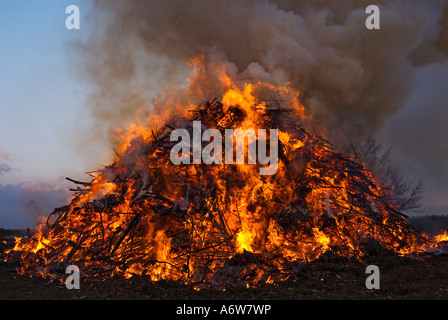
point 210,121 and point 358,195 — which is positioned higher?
point 210,121

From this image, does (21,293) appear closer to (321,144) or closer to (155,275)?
(155,275)

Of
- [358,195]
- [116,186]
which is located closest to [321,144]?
[358,195]

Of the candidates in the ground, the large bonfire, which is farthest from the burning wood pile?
the ground

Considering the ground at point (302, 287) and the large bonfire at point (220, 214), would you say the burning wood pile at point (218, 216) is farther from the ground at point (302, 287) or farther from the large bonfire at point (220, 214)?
the ground at point (302, 287)

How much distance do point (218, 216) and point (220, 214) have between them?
0.41ft

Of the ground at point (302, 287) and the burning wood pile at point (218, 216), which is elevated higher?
the burning wood pile at point (218, 216)

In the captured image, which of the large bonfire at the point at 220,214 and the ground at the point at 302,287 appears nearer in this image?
the ground at the point at 302,287

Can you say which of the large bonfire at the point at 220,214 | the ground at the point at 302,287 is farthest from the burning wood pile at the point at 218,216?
the ground at the point at 302,287

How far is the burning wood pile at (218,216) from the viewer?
1052 cm

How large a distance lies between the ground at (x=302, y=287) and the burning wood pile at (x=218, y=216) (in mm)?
500

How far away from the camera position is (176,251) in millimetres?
11000

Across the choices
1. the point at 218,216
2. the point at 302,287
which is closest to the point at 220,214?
the point at 218,216

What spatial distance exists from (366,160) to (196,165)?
16718mm

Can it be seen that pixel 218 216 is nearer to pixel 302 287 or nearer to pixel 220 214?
pixel 220 214
